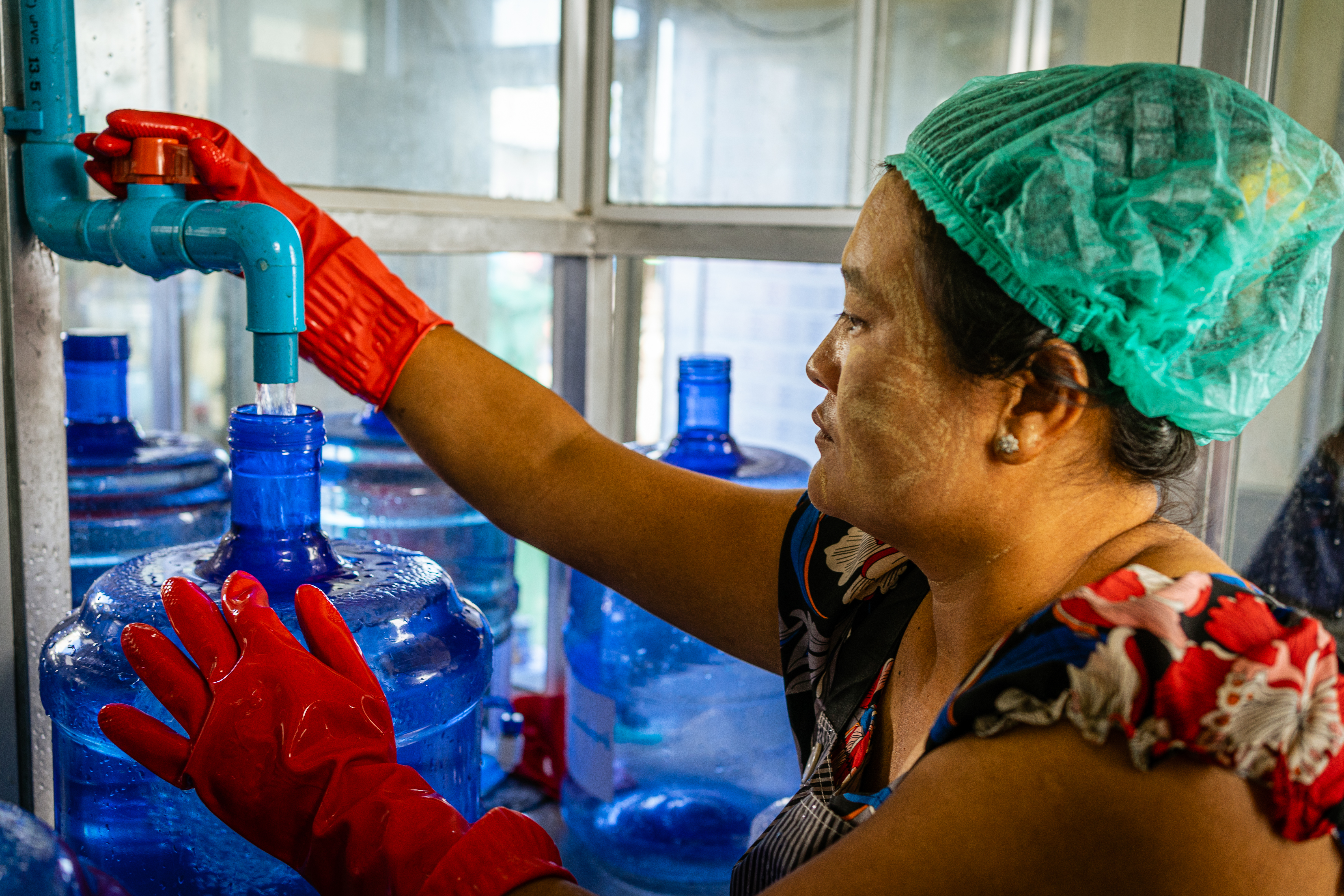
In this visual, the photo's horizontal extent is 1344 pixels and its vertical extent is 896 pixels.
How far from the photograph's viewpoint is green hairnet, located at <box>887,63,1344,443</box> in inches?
25.7

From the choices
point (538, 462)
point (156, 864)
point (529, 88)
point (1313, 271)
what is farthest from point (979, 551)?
point (529, 88)

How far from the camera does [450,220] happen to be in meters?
1.31

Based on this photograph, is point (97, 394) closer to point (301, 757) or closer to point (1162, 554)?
point (301, 757)

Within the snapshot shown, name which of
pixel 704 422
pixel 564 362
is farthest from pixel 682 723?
pixel 564 362

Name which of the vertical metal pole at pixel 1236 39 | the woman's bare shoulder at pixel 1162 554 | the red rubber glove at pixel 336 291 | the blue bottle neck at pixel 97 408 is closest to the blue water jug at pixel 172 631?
the red rubber glove at pixel 336 291

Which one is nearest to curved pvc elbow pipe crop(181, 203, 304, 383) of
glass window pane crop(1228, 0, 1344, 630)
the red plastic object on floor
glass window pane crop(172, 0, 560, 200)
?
glass window pane crop(172, 0, 560, 200)

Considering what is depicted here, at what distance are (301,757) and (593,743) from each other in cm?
69

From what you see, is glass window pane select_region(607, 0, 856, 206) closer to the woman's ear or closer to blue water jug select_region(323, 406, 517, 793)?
blue water jug select_region(323, 406, 517, 793)

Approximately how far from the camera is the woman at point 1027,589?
0.59 metres

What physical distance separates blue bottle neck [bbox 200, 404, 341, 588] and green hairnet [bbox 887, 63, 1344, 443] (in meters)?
0.47

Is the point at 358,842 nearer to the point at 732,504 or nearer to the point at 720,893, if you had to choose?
the point at 732,504

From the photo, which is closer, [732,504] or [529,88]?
[732,504]

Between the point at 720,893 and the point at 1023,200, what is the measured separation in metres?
0.91

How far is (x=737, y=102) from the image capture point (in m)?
1.68
